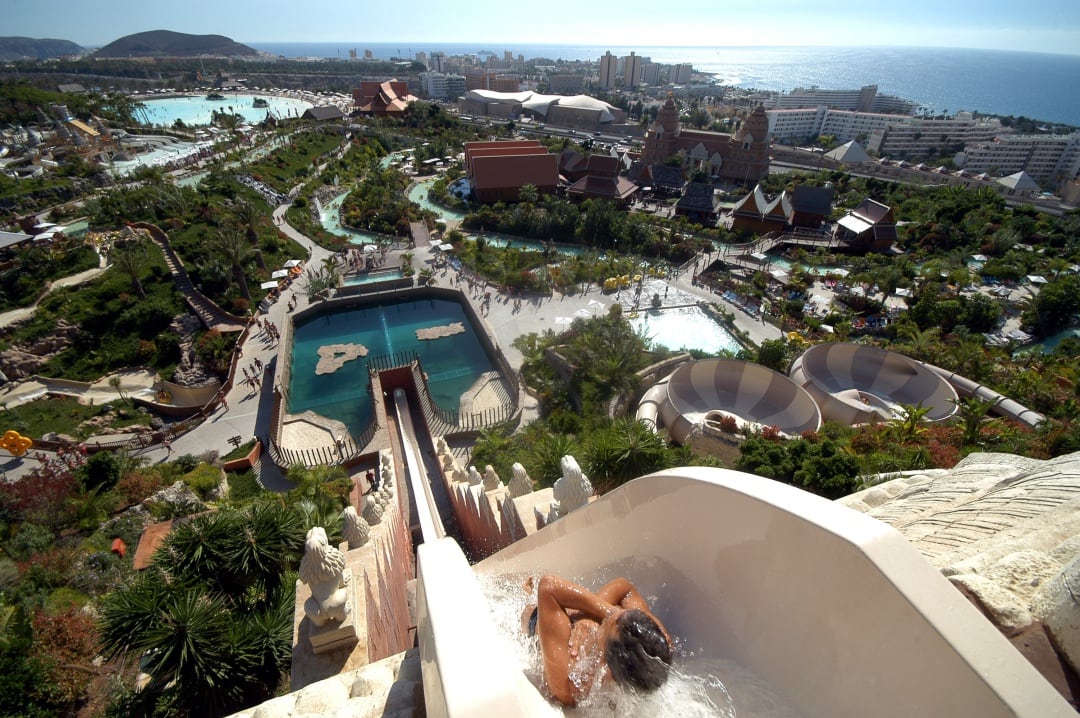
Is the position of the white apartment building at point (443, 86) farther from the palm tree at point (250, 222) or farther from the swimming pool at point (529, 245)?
the palm tree at point (250, 222)

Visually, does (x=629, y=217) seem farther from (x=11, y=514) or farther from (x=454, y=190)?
(x=11, y=514)

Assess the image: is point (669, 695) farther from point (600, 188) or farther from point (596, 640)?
point (600, 188)

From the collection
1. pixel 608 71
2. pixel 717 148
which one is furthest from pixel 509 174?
pixel 608 71

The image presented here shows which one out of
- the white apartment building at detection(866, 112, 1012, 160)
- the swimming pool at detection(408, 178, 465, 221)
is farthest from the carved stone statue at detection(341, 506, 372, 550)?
the white apartment building at detection(866, 112, 1012, 160)

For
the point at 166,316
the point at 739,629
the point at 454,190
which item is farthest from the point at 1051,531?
the point at 454,190

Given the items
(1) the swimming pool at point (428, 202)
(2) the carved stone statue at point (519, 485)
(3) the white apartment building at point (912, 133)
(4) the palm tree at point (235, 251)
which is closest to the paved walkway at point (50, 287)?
(4) the palm tree at point (235, 251)
